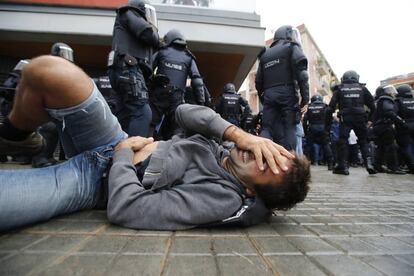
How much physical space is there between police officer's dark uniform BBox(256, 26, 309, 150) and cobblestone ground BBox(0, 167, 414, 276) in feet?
9.11

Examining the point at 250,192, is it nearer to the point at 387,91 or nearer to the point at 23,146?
the point at 23,146

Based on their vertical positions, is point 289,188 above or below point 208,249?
above

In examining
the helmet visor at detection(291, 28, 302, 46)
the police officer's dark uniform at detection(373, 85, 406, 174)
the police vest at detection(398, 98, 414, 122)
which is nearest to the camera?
the helmet visor at detection(291, 28, 302, 46)

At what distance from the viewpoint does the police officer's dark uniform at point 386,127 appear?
6.20 m

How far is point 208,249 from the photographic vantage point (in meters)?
1.13

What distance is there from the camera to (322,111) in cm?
834

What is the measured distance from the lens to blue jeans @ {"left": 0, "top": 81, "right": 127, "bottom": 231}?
1.18 m

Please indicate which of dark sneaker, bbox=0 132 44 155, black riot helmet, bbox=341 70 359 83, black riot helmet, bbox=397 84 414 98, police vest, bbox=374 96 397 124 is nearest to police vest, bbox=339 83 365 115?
black riot helmet, bbox=341 70 359 83

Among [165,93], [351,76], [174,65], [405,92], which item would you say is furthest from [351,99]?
[165,93]

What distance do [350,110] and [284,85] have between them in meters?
1.84

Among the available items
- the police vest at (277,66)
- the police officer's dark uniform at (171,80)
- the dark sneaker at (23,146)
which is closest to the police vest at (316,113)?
the police vest at (277,66)

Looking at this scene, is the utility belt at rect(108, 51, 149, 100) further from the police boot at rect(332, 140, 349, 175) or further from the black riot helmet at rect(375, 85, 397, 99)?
the black riot helmet at rect(375, 85, 397, 99)

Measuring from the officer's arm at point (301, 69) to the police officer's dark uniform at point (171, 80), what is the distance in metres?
1.44

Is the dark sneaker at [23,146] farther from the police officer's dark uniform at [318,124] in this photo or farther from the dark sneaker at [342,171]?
the police officer's dark uniform at [318,124]
